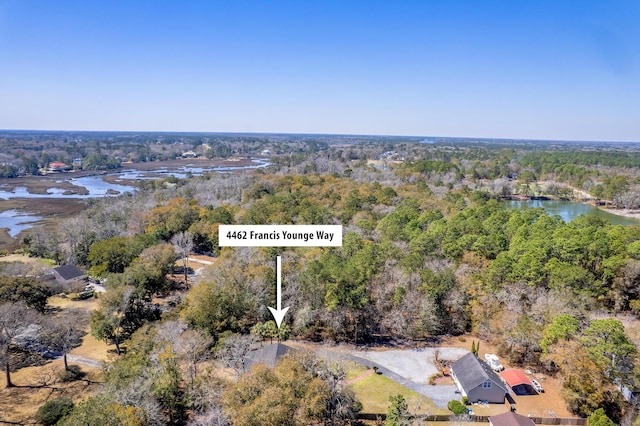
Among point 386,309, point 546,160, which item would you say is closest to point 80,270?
point 386,309

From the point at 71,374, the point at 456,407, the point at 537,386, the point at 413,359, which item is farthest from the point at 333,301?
the point at 71,374

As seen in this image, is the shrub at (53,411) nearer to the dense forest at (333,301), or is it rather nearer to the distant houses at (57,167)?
the dense forest at (333,301)

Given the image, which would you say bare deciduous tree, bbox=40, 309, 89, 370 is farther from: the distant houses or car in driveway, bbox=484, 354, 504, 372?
the distant houses

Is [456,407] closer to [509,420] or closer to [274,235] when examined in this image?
[509,420]

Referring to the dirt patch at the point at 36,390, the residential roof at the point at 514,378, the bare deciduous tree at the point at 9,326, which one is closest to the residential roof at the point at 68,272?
the bare deciduous tree at the point at 9,326

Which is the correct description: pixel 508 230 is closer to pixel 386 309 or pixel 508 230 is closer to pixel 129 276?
pixel 386 309

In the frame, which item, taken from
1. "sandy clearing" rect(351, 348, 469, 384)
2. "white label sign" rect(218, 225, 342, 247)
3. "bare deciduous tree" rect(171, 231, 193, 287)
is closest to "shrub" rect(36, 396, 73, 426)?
"white label sign" rect(218, 225, 342, 247)
